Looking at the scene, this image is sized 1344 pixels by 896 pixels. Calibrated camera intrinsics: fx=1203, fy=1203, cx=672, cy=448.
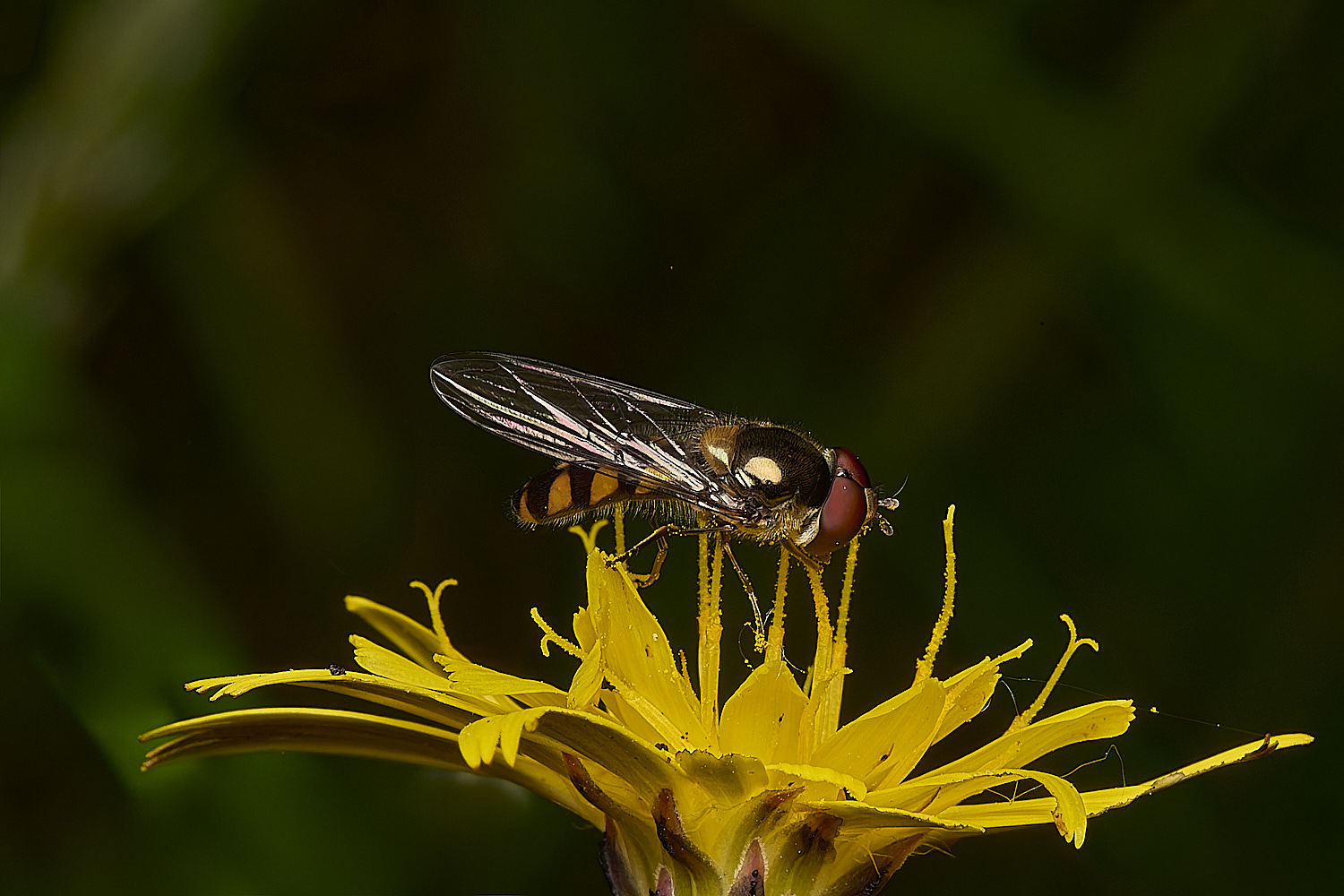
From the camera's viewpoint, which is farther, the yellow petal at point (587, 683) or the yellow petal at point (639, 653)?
the yellow petal at point (639, 653)

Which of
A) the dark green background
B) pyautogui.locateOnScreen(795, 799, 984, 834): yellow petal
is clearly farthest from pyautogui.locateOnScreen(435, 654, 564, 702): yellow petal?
the dark green background

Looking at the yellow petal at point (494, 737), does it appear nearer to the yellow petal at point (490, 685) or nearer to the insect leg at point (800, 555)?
the yellow petal at point (490, 685)

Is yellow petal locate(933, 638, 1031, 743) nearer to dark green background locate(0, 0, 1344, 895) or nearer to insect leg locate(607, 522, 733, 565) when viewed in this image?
insect leg locate(607, 522, 733, 565)

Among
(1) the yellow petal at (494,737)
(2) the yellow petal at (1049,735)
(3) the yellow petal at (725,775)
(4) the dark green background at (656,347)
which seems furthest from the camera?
(4) the dark green background at (656,347)

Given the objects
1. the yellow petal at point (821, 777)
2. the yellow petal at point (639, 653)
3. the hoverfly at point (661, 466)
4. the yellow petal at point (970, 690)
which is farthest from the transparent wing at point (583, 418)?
the yellow petal at point (821, 777)

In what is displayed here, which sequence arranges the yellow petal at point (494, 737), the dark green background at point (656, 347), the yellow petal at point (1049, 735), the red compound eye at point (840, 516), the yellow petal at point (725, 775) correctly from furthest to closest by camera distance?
the dark green background at point (656, 347) → the red compound eye at point (840, 516) → the yellow petal at point (1049, 735) → the yellow petal at point (725, 775) → the yellow petal at point (494, 737)

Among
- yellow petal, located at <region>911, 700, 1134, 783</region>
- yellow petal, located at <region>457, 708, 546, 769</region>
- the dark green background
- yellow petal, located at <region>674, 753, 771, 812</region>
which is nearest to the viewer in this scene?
yellow petal, located at <region>457, 708, 546, 769</region>
